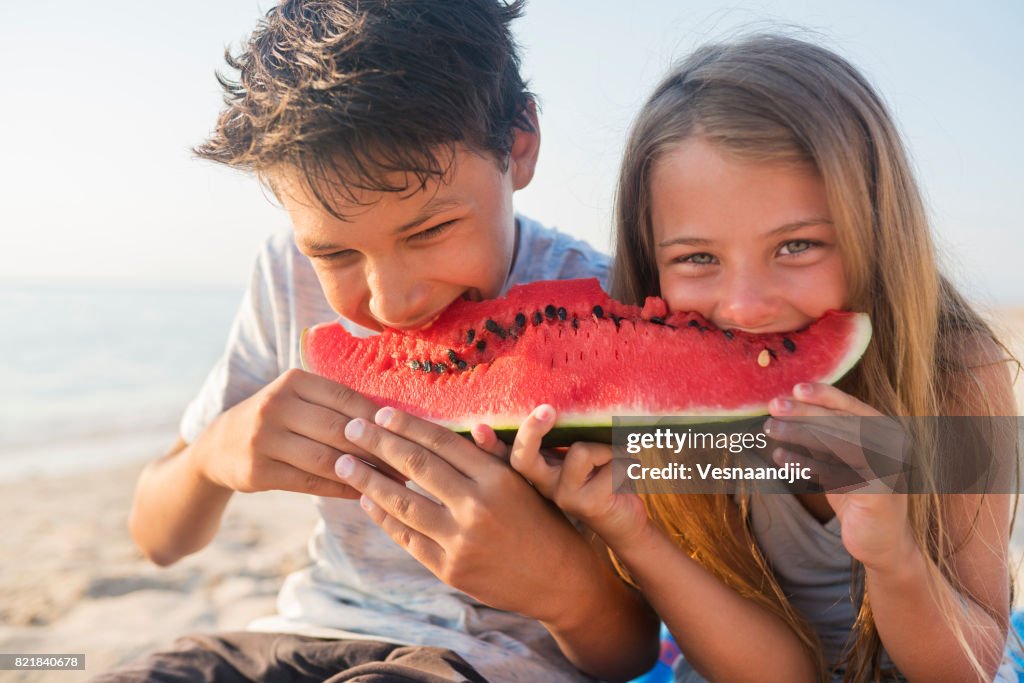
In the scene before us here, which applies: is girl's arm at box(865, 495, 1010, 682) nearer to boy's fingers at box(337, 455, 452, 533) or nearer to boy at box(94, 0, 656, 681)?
boy at box(94, 0, 656, 681)

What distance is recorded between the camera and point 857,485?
62.1 inches

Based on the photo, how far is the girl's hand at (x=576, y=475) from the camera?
1537 mm

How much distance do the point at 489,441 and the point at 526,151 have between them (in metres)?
0.87

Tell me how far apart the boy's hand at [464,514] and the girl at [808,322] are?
7 cm

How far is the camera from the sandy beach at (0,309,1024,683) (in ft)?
11.6

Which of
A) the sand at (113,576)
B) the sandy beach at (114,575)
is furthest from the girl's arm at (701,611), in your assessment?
the sand at (113,576)

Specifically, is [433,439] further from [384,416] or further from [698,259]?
[698,259]

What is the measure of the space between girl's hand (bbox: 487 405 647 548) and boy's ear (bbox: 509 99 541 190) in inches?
31.0

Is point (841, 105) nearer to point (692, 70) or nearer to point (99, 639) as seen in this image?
point (692, 70)

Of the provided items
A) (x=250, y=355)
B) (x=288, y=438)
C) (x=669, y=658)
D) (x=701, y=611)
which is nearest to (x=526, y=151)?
(x=288, y=438)

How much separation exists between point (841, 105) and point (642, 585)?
3.93 feet

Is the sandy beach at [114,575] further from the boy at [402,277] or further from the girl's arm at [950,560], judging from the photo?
the boy at [402,277]

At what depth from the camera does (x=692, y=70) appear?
199 cm

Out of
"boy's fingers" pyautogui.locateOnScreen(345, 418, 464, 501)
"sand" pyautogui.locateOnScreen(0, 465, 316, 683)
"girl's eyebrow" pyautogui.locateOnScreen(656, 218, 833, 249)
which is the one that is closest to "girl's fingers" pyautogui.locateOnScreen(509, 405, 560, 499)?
"boy's fingers" pyautogui.locateOnScreen(345, 418, 464, 501)
